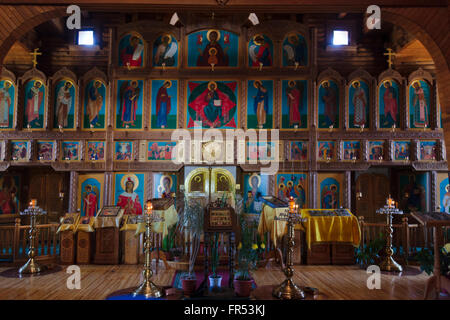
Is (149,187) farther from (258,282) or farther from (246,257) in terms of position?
(246,257)

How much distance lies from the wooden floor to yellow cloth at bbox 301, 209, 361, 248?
0.64m

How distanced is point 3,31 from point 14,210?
7511 mm

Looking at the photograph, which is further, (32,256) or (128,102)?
(128,102)

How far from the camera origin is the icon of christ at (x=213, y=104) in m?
11.1

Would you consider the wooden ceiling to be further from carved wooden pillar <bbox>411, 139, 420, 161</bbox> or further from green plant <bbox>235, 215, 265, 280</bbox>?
green plant <bbox>235, 215, 265, 280</bbox>

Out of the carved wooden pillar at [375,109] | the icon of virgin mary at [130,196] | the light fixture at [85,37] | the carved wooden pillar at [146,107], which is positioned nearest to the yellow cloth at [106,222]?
the icon of virgin mary at [130,196]

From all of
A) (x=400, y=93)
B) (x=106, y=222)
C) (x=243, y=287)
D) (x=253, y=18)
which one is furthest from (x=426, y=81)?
(x=106, y=222)

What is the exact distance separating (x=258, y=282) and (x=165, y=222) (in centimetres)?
236

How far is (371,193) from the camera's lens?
38.9 feet

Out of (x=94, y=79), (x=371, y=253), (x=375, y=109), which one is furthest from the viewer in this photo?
(x=94, y=79)

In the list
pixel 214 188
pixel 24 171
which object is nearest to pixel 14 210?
pixel 24 171

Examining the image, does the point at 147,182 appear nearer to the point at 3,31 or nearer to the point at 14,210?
the point at 14,210

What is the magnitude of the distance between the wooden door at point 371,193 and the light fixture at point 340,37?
4566mm

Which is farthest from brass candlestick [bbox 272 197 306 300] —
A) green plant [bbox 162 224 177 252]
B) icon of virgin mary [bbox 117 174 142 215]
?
icon of virgin mary [bbox 117 174 142 215]
